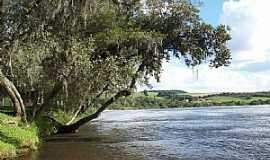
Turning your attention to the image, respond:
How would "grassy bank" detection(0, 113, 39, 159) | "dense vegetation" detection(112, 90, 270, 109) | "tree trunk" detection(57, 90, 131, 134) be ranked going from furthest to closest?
1. "dense vegetation" detection(112, 90, 270, 109)
2. "tree trunk" detection(57, 90, 131, 134)
3. "grassy bank" detection(0, 113, 39, 159)

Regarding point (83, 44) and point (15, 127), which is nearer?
point (15, 127)

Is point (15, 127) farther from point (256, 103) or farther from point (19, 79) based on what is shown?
point (256, 103)

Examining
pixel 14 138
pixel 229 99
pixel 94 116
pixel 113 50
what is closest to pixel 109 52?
pixel 113 50

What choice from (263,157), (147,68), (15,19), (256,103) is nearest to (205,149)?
(263,157)

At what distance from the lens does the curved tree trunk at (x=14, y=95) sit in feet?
95.0

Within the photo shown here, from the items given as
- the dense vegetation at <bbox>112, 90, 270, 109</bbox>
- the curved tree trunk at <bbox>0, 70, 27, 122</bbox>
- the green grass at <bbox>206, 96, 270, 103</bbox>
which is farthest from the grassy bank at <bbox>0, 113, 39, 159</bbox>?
the green grass at <bbox>206, 96, 270, 103</bbox>

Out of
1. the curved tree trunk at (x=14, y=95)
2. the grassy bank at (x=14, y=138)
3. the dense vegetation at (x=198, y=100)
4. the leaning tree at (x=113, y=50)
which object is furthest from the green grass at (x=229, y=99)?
the grassy bank at (x=14, y=138)

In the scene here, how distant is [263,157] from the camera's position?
25.3m

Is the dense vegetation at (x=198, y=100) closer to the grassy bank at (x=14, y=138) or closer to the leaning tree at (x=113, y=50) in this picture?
the leaning tree at (x=113, y=50)

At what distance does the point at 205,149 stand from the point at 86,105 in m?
17.0

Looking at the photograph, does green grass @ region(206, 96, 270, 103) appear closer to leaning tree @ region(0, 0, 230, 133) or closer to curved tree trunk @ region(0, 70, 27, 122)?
leaning tree @ region(0, 0, 230, 133)

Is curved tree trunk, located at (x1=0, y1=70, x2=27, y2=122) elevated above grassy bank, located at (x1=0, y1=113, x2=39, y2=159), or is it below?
above

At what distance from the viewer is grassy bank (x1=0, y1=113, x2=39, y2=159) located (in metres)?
23.9

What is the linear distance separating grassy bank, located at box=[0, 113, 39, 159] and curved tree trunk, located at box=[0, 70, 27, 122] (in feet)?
3.45
